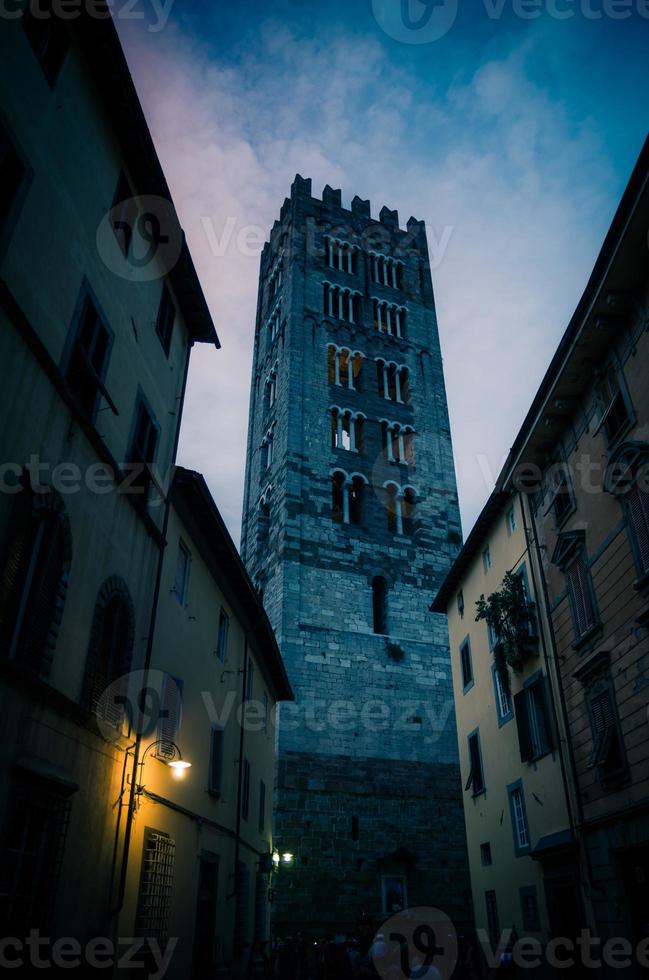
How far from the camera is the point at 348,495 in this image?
3888 centimetres

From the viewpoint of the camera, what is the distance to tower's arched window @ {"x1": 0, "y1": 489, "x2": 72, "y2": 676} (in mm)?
8141

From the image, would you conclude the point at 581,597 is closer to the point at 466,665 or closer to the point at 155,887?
the point at 466,665

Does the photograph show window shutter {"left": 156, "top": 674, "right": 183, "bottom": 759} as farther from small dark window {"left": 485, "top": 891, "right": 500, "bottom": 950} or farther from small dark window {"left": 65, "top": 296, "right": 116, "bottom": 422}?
small dark window {"left": 485, "top": 891, "right": 500, "bottom": 950}

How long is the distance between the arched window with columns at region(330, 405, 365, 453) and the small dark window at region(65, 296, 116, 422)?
1164 inches

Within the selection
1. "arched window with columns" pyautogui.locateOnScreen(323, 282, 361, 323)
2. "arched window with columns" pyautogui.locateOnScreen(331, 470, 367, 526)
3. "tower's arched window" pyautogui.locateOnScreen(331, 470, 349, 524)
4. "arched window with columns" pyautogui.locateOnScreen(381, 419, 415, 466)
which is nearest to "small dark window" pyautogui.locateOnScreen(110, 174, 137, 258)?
"tower's arched window" pyautogui.locateOnScreen(331, 470, 349, 524)

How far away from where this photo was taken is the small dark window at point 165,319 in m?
14.5

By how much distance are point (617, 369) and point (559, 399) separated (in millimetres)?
2178

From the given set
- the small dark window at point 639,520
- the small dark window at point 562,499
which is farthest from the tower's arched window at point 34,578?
the small dark window at point 562,499

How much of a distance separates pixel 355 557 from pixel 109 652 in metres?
26.1

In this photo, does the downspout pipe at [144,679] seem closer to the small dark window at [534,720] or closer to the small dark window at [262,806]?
the small dark window at [534,720]

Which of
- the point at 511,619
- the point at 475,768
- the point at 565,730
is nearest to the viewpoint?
the point at 565,730

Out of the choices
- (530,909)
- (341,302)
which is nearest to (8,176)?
(530,909)

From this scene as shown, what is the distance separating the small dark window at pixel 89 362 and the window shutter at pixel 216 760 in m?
9.16

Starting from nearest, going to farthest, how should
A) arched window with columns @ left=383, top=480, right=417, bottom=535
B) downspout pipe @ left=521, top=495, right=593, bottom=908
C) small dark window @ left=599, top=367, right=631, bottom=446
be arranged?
small dark window @ left=599, top=367, right=631, bottom=446, downspout pipe @ left=521, top=495, right=593, bottom=908, arched window with columns @ left=383, top=480, right=417, bottom=535
